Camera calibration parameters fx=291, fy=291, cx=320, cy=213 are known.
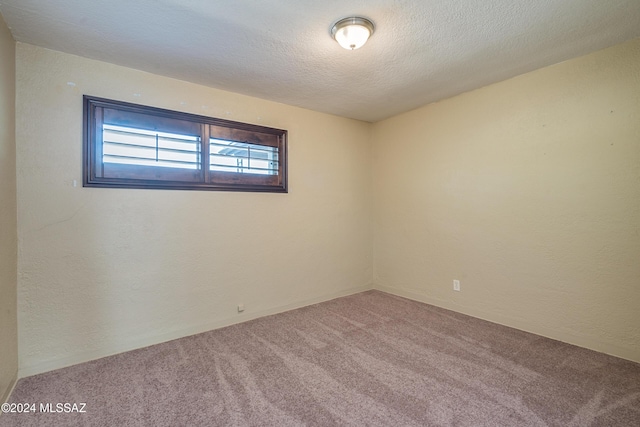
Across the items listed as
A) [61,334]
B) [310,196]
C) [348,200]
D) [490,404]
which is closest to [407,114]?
[348,200]

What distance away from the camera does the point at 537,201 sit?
2.74 m

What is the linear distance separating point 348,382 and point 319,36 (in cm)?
247

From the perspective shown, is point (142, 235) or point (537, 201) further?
point (537, 201)

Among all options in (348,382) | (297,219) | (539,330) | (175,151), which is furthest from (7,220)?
(539,330)

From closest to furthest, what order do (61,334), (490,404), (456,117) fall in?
(490,404) < (61,334) < (456,117)

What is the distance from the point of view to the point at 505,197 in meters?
2.96

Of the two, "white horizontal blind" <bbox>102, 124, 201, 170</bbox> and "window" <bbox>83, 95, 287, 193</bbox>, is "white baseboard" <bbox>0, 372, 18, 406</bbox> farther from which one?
"white horizontal blind" <bbox>102, 124, 201, 170</bbox>

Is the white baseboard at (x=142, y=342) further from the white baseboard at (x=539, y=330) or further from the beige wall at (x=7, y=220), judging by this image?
the white baseboard at (x=539, y=330)

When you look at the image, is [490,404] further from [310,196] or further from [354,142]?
[354,142]

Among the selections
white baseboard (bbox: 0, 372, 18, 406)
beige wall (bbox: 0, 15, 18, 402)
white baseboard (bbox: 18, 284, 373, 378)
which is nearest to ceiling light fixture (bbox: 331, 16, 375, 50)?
beige wall (bbox: 0, 15, 18, 402)

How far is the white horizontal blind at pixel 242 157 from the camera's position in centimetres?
301

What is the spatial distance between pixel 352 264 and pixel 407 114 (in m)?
2.18

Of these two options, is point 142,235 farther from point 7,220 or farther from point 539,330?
point 539,330

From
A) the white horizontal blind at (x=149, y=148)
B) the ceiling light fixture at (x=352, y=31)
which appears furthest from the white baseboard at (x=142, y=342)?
the ceiling light fixture at (x=352, y=31)
